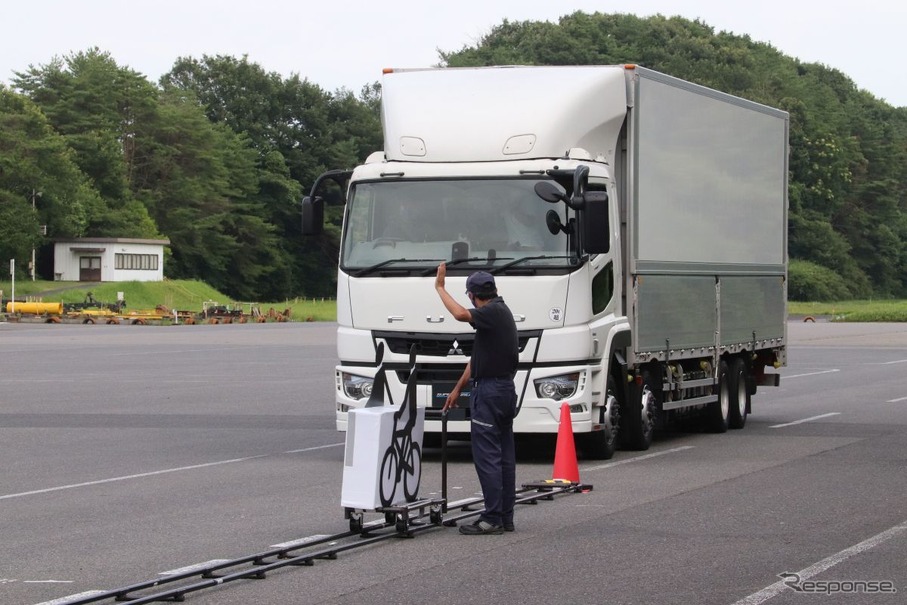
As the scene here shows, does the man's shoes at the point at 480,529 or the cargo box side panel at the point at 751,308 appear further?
the cargo box side panel at the point at 751,308

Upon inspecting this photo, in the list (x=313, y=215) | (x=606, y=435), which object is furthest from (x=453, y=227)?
(x=606, y=435)

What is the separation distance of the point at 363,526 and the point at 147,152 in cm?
10651

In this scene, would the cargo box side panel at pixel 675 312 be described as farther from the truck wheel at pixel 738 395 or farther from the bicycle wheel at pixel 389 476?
the bicycle wheel at pixel 389 476

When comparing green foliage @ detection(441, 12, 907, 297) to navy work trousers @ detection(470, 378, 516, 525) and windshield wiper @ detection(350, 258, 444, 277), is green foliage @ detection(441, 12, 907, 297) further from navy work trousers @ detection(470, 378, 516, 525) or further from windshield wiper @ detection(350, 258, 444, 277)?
navy work trousers @ detection(470, 378, 516, 525)

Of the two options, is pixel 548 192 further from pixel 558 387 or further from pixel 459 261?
pixel 558 387

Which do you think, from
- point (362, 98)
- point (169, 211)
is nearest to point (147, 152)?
point (169, 211)

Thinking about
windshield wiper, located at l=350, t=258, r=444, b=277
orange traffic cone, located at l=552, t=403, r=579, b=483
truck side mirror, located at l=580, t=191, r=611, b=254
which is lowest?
orange traffic cone, located at l=552, t=403, r=579, b=483

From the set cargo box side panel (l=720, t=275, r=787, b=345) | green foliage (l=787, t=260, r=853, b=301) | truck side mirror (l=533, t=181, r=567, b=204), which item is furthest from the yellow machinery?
green foliage (l=787, t=260, r=853, b=301)

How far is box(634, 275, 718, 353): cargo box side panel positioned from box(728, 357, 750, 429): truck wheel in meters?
1.57

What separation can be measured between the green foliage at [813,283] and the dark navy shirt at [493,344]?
4292 inches

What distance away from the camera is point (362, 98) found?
153m

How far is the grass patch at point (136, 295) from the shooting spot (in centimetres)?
8306

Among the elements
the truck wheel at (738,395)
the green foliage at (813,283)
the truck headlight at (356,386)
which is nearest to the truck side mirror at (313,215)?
the truck headlight at (356,386)

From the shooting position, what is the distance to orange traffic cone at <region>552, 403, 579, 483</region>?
1248cm
